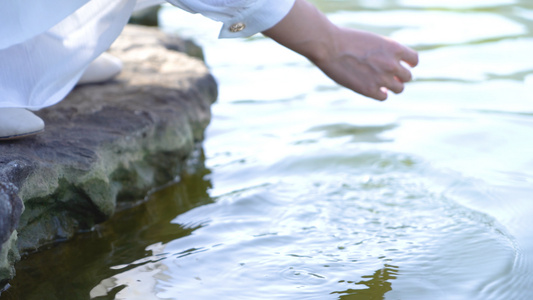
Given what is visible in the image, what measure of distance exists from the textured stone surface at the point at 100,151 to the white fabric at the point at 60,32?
6.6 inches

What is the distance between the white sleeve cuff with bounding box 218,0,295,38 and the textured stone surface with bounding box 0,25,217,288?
1.88 ft

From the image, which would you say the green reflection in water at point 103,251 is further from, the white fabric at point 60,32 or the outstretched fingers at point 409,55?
the outstretched fingers at point 409,55

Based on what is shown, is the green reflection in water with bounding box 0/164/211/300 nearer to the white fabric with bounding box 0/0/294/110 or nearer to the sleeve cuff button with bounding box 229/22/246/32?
the white fabric with bounding box 0/0/294/110

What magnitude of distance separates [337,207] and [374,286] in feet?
1.46

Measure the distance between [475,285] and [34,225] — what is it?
1114mm

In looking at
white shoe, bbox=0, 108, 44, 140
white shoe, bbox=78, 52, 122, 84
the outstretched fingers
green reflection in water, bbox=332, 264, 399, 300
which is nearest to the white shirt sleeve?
the outstretched fingers


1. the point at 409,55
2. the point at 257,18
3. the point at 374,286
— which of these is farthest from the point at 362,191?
the point at 257,18

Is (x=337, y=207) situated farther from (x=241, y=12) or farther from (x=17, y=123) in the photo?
(x=17, y=123)

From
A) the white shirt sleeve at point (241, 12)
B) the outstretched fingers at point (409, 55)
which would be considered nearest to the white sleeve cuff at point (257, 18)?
the white shirt sleeve at point (241, 12)

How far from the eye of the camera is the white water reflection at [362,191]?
62.4 inches

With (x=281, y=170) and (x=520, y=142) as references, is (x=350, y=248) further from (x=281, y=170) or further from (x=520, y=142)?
(x=520, y=142)

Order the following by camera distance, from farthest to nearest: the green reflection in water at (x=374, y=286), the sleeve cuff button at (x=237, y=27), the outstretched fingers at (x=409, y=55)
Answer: the outstretched fingers at (x=409, y=55)
the sleeve cuff button at (x=237, y=27)
the green reflection in water at (x=374, y=286)

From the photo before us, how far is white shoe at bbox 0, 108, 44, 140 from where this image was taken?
173cm

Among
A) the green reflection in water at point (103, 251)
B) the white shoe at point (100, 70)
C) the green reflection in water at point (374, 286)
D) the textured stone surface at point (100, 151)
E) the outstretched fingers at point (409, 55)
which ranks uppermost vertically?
the outstretched fingers at point (409, 55)
